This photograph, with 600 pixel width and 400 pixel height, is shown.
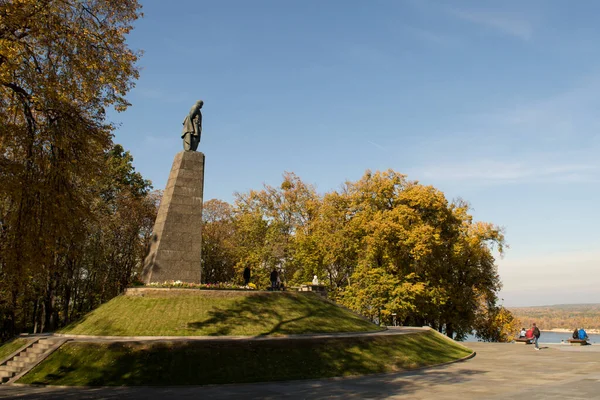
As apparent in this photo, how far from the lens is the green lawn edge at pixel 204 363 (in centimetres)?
1702

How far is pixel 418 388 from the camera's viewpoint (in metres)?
16.0

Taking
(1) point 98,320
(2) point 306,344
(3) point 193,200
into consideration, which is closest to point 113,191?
(3) point 193,200

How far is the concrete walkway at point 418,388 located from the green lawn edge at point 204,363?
32.3 inches

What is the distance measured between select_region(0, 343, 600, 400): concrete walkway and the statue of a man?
17047 millimetres

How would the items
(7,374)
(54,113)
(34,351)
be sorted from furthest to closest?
(34,351)
(7,374)
(54,113)

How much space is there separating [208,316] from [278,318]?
12.3 feet

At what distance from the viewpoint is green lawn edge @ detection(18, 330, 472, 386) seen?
55.8 ft

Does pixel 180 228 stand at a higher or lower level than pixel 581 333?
higher

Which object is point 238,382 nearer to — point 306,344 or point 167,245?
point 306,344

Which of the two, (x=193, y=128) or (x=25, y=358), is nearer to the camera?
(x=25, y=358)

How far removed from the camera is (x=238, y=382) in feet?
56.3

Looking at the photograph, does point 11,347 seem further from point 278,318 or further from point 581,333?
point 581,333

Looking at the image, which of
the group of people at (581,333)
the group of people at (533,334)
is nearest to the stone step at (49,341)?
the group of people at (533,334)

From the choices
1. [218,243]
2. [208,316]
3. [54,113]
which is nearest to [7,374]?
[208,316]
